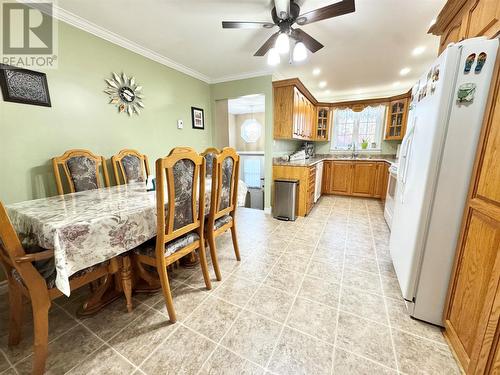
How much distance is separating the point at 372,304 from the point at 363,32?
274 cm

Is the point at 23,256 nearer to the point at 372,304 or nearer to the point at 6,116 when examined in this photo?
the point at 6,116

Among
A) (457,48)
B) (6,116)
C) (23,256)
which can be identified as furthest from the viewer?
(6,116)

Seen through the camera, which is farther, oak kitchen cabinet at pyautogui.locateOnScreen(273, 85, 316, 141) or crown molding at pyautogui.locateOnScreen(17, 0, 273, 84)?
oak kitchen cabinet at pyautogui.locateOnScreen(273, 85, 316, 141)

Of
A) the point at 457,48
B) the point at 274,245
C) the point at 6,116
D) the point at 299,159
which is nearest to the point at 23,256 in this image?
the point at 6,116

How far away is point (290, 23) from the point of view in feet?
5.96

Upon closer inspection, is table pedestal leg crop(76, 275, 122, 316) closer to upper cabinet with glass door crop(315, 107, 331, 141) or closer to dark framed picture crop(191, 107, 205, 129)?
dark framed picture crop(191, 107, 205, 129)

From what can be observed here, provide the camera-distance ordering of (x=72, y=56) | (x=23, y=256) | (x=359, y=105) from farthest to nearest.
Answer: (x=359, y=105)
(x=72, y=56)
(x=23, y=256)

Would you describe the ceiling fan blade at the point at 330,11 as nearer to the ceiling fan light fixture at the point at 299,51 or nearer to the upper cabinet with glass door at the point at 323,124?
the ceiling fan light fixture at the point at 299,51

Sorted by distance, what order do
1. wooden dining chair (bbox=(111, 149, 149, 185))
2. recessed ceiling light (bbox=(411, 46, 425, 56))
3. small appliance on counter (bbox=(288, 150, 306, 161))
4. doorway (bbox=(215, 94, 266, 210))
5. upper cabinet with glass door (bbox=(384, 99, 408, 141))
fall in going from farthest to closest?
doorway (bbox=(215, 94, 266, 210)) < upper cabinet with glass door (bbox=(384, 99, 408, 141)) < small appliance on counter (bbox=(288, 150, 306, 161)) < recessed ceiling light (bbox=(411, 46, 425, 56)) < wooden dining chair (bbox=(111, 149, 149, 185))

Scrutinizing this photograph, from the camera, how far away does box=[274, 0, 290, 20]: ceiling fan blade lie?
5.47 feet

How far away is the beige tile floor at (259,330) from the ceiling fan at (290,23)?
2.14 metres

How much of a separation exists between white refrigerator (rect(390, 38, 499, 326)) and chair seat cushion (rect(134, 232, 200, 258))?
63.0 inches

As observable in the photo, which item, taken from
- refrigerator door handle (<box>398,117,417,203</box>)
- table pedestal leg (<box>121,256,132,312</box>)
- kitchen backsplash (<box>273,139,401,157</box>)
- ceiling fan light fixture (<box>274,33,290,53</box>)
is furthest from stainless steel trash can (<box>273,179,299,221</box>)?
table pedestal leg (<box>121,256,132,312</box>)

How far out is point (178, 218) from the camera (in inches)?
55.3
